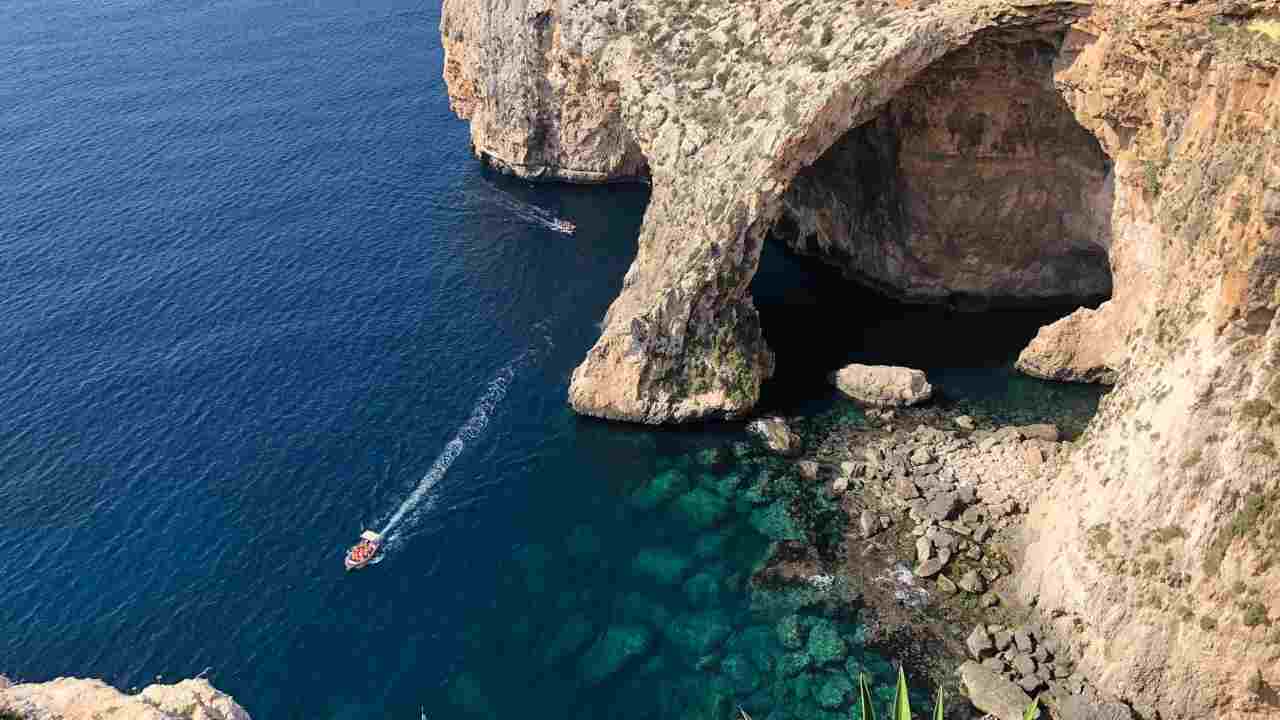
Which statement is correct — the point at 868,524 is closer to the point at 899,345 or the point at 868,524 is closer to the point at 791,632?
the point at 791,632

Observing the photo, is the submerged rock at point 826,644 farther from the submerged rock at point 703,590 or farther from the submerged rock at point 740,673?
the submerged rock at point 703,590

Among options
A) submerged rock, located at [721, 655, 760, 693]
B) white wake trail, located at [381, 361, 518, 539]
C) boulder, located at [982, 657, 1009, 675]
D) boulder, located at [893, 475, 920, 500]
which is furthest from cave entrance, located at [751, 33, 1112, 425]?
boulder, located at [982, 657, 1009, 675]

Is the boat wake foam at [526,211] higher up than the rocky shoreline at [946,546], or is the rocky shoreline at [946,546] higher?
the boat wake foam at [526,211]

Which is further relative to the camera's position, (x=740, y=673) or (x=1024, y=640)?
(x=740, y=673)

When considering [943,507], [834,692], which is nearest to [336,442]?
[834,692]

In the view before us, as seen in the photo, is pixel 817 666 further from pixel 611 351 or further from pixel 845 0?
pixel 845 0

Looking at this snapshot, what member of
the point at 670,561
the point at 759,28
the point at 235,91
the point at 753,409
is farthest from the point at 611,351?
the point at 235,91

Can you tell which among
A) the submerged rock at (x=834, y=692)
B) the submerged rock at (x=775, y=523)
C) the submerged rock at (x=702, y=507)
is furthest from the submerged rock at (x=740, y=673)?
the submerged rock at (x=702, y=507)
